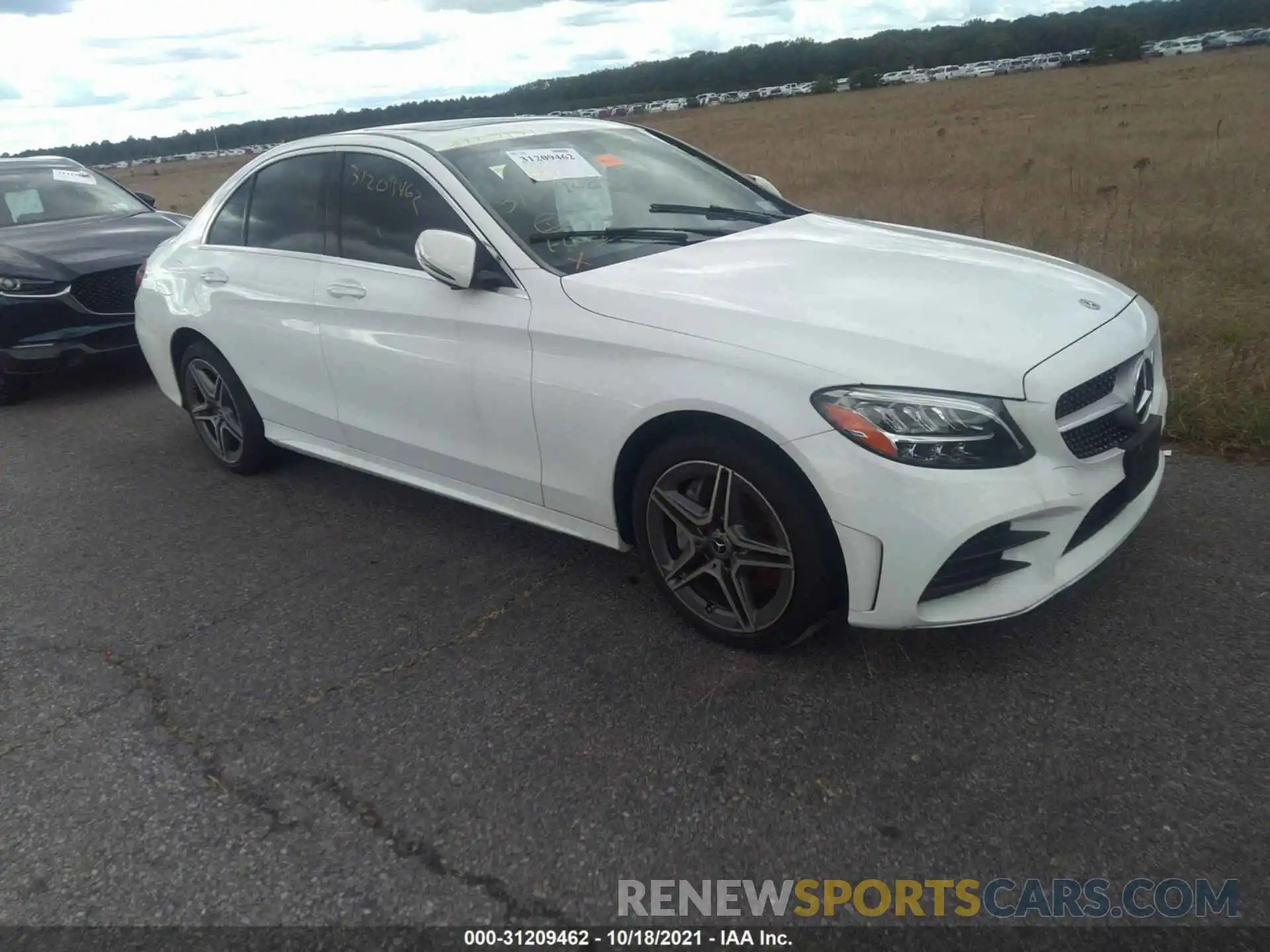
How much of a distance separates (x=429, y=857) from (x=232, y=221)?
366 cm

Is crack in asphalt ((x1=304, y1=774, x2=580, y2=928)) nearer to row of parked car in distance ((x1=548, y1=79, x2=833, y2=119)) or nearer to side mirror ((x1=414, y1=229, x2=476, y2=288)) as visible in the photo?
side mirror ((x1=414, y1=229, x2=476, y2=288))

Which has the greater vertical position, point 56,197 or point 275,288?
point 56,197

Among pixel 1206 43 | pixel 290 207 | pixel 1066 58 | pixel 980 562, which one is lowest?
pixel 980 562

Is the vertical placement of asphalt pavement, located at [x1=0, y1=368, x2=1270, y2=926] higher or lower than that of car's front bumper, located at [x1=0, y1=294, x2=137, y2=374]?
lower

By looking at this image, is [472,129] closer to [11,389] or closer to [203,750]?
[203,750]

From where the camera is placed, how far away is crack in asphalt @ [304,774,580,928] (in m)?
2.34

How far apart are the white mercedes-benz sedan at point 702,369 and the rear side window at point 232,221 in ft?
0.44

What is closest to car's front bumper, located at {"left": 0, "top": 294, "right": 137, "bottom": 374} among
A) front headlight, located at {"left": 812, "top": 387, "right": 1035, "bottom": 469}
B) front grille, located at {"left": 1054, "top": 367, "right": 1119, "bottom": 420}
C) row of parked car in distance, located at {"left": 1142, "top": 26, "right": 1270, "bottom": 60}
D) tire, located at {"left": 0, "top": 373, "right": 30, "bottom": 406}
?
tire, located at {"left": 0, "top": 373, "right": 30, "bottom": 406}

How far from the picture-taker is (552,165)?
13.3ft

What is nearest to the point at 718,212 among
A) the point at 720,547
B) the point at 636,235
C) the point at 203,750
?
the point at 636,235

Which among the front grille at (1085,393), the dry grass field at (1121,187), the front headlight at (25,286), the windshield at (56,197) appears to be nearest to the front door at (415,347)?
the front grille at (1085,393)

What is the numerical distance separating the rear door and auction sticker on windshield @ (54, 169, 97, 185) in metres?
4.58

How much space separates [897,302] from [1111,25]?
8011cm

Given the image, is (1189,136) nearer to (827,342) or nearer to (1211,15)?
(827,342)
